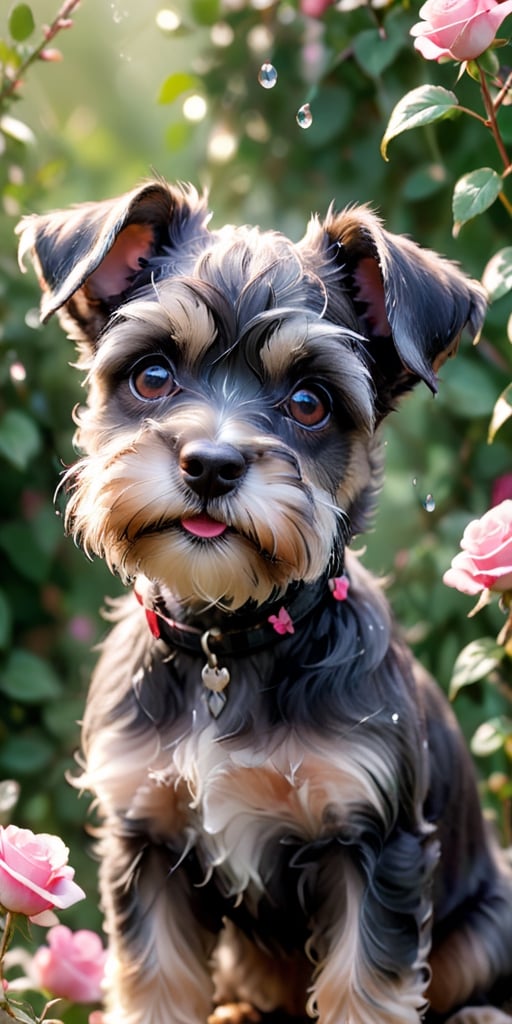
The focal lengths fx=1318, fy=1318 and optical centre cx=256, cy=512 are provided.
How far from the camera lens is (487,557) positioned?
2838mm

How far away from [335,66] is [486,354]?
1049 millimetres

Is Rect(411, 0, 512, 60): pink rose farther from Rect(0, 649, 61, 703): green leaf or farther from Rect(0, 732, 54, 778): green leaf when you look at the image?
Rect(0, 732, 54, 778): green leaf

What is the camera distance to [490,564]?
2.84 metres

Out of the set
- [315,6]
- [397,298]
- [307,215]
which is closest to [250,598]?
[397,298]

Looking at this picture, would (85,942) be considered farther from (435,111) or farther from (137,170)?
(137,170)

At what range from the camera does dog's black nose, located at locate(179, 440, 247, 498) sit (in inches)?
96.1

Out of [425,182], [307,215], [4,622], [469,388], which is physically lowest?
[4,622]

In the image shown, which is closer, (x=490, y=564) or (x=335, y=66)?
(x=490, y=564)

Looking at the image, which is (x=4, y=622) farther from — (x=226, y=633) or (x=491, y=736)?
(x=491, y=736)

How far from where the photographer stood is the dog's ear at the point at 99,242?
9.41 ft

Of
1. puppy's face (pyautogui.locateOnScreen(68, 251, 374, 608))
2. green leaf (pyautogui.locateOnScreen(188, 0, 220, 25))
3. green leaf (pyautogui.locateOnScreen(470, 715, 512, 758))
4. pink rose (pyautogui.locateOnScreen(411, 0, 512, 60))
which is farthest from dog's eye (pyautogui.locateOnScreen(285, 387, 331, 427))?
green leaf (pyautogui.locateOnScreen(188, 0, 220, 25))

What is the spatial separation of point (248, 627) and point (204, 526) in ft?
1.50

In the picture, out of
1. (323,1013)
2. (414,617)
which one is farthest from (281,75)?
(323,1013)

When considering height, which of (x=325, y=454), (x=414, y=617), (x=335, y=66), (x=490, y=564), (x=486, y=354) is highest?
(x=335, y=66)
